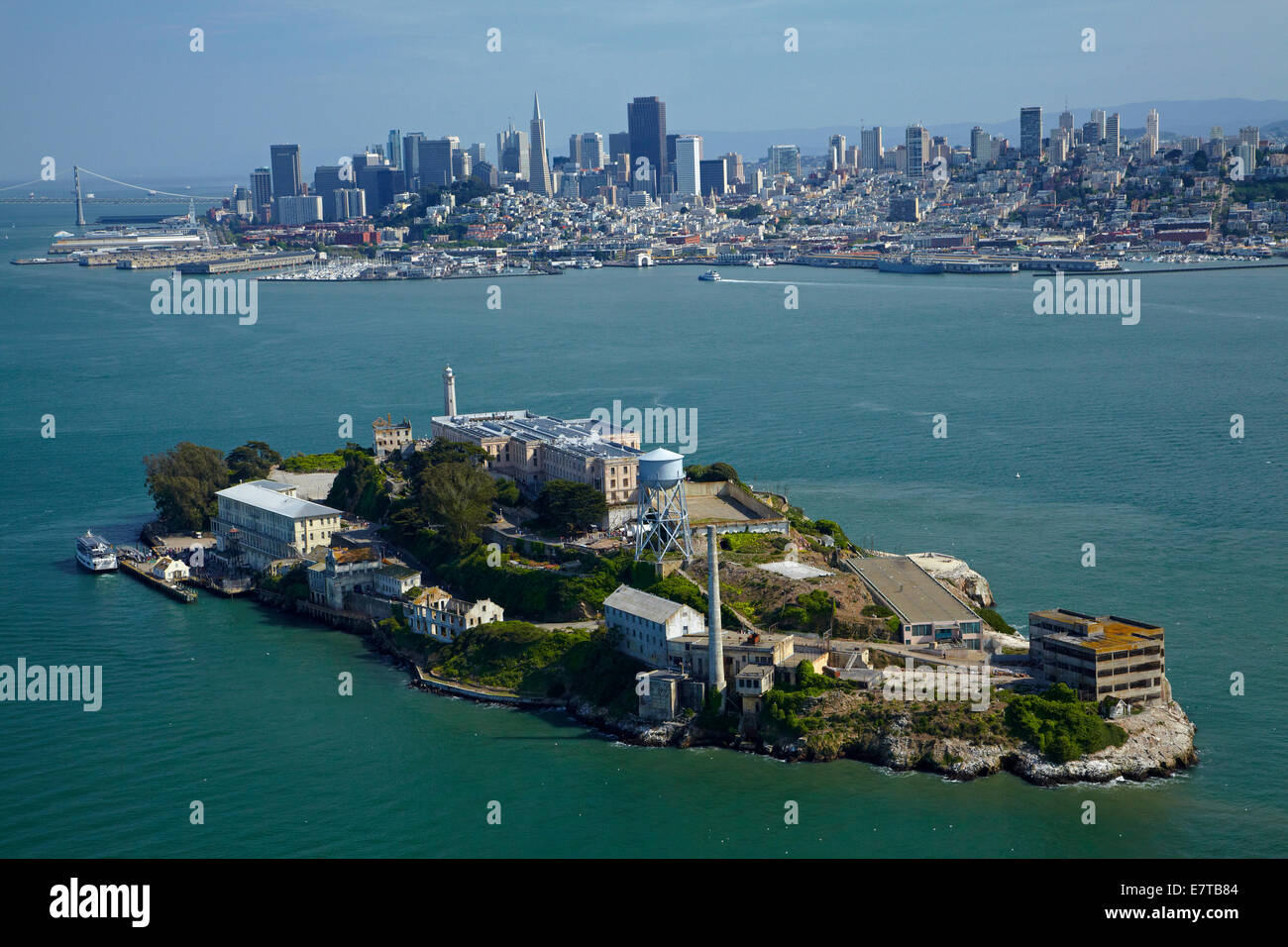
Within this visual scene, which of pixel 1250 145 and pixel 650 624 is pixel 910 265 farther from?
pixel 650 624

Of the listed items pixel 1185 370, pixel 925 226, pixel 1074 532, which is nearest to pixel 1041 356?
pixel 1185 370

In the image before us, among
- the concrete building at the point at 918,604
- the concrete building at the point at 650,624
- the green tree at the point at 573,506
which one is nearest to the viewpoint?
the concrete building at the point at 650,624

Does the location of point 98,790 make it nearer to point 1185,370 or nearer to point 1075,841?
point 1075,841

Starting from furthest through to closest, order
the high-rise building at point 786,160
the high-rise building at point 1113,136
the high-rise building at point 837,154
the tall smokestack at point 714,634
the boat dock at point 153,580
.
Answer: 1. the high-rise building at point 786,160
2. the high-rise building at point 837,154
3. the high-rise building at point 1113,136
4. the boat dock at point 153,580
5. the tall smokestack at point 714,634

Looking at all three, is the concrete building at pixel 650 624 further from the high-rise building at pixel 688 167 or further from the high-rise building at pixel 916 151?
the high-rise building at pixel 688 167

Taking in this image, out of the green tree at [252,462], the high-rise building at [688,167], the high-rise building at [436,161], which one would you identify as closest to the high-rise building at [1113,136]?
the high-rise building at [688,167]
